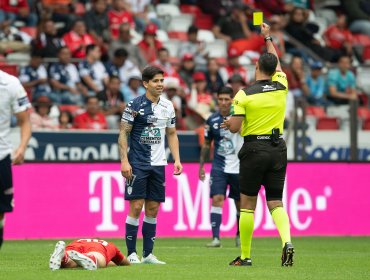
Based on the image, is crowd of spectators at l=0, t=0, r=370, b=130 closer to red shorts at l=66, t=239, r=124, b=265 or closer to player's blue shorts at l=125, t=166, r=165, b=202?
player's blue shorts at l=125, t=166, r=165, b=202

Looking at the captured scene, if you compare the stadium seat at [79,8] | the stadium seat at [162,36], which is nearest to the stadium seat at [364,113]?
the stadium seat at [162,36]

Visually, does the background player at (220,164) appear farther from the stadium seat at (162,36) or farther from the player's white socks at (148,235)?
the stadium seat at (162,36)

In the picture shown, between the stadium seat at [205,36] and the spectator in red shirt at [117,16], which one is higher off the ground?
the spectator in red shirt at [117,16]

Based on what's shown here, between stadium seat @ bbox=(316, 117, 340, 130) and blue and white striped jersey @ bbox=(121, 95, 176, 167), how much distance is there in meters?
10.4

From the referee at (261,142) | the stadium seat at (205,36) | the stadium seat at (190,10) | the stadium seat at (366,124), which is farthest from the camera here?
A: the stadium seat at (190,10)

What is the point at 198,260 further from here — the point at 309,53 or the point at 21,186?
the point at 309,53

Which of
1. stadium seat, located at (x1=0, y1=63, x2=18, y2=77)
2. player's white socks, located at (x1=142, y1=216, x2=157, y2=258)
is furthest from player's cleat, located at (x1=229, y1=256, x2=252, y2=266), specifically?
stadium seat, located at (x1=0, y1=63, x2=18, y2=77)

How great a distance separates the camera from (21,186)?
20078 millimetres

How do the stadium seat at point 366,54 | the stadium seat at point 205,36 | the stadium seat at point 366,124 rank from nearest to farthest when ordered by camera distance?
the stadium seat at point 366,124 < the stadium seat at point 205,36 < the stadium seat at point 366,54

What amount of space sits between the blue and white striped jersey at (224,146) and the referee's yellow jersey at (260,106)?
4.90 meters

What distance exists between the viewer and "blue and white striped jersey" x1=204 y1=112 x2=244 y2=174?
17703mm

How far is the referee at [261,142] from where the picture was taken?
12.6m

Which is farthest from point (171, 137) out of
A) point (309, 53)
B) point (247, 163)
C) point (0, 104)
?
point (309, 53)

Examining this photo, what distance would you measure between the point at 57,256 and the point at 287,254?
8.31 ft
